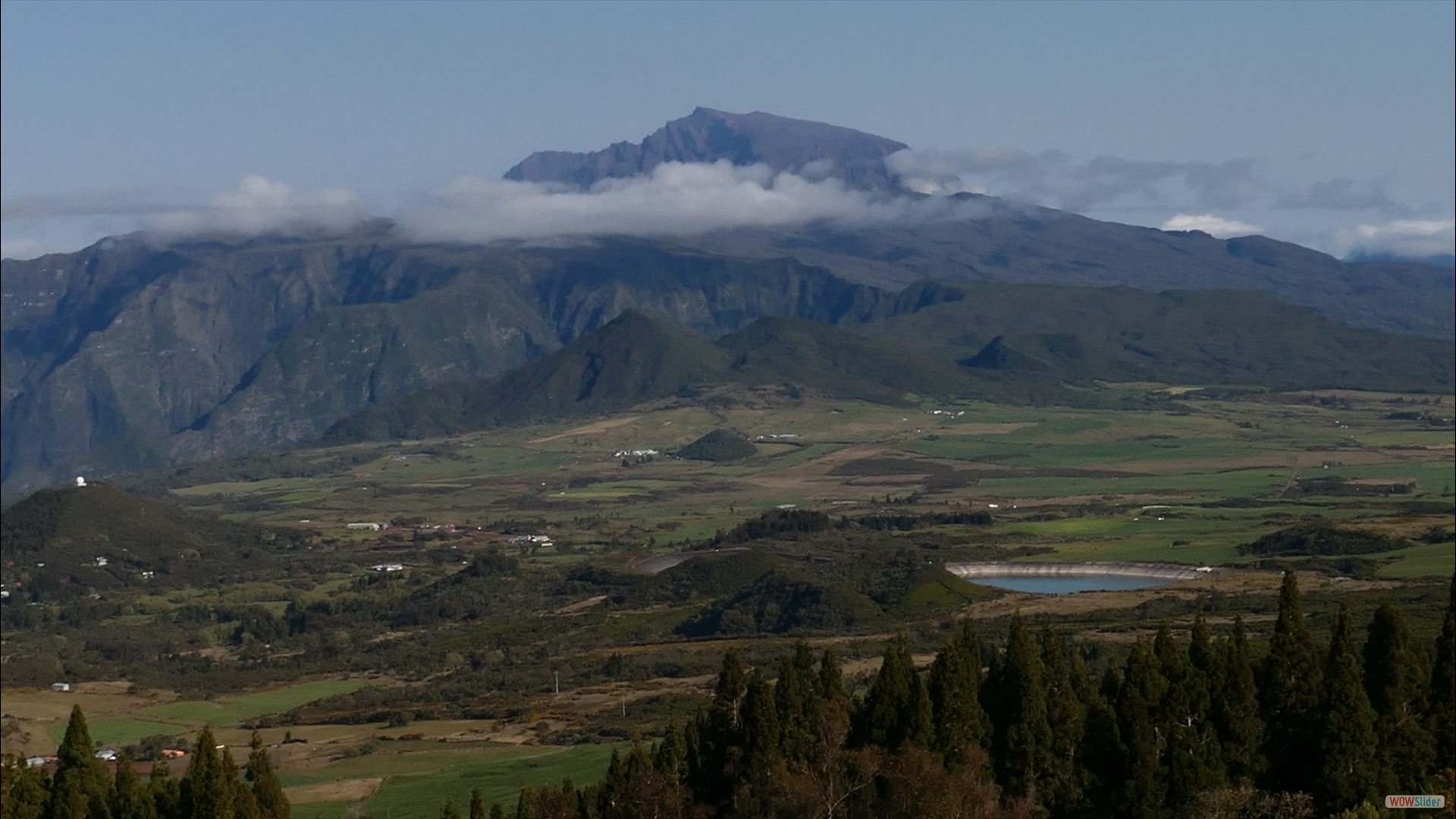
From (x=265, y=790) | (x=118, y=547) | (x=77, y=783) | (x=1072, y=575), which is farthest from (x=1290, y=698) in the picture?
(x=118, y=547)

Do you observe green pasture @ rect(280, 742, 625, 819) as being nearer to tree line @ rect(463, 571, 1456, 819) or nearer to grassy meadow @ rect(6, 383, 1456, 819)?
grassy meadow @ rect(6, 383, 1456, 819)

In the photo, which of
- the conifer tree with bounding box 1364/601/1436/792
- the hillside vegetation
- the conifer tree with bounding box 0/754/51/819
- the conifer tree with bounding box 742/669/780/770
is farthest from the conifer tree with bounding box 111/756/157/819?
the hillside vegetation

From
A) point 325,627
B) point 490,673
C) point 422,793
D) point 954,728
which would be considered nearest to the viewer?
Answer: point 954,728

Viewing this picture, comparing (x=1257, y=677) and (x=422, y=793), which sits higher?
(x=1257, y=677)

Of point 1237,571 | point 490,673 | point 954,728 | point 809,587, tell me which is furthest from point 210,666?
point 954,728

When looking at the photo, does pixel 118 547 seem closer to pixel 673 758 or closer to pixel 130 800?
pixel 130 800

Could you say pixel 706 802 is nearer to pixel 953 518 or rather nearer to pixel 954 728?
pixel 954 728
